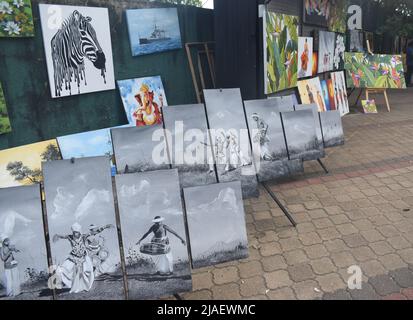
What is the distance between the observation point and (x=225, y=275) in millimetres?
2906

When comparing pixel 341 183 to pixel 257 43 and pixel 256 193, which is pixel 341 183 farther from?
pixel 257 43

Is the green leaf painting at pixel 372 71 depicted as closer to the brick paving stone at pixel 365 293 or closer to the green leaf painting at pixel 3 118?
the brick paving stone at pixel 365 293

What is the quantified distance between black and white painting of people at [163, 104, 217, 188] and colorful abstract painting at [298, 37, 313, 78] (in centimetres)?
461

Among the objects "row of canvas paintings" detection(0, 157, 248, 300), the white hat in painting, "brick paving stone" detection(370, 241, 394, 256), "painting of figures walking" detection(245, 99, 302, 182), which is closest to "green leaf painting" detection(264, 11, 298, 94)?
"painting of figures walking" detection(245, 99, 302, 182)

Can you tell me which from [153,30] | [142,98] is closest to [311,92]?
[153,30]

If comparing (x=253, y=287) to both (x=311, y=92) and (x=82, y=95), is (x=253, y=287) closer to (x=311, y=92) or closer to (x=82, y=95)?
(x=82, y=95)

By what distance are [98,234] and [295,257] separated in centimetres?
183

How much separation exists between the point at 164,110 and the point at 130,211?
1043 mm

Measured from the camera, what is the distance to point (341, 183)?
15.4 ft

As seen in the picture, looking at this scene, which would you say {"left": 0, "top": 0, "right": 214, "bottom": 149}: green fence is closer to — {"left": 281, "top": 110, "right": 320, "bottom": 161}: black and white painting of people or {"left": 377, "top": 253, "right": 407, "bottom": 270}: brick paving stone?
{"left": 281, "top": 110, "right": 320, "bottom": 161}: black and white painting of people

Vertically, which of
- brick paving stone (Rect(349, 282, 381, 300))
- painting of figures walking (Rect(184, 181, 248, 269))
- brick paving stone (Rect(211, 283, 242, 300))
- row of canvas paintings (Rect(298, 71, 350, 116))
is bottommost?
brick paving stone (Rect(349, 282, 381, 300))

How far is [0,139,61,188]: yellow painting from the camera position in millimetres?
3779

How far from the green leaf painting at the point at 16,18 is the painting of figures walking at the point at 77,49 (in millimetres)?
172

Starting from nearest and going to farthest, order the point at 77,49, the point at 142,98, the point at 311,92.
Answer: the point at 77,49 < the point at 142,98 < the point at 311,92
